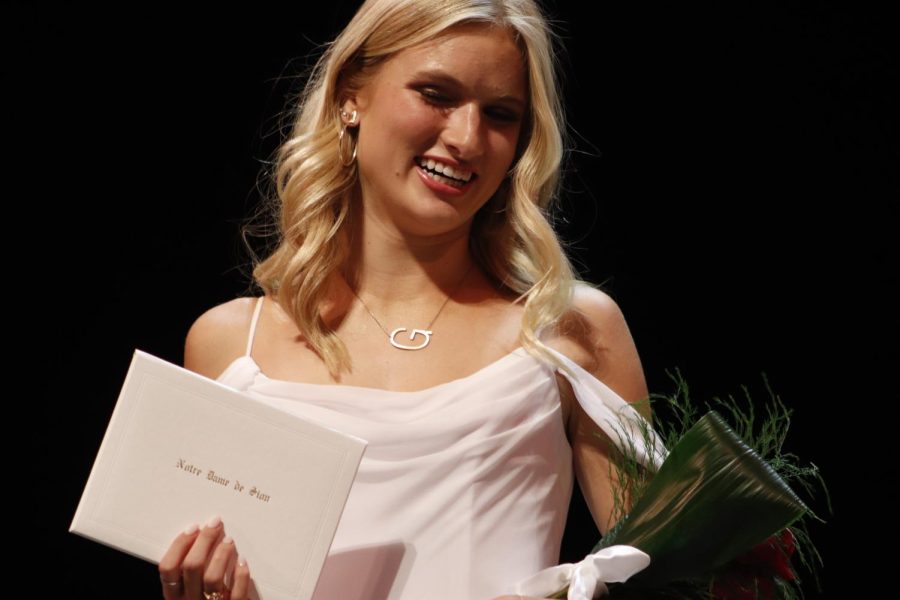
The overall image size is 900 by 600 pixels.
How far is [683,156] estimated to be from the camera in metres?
2.95

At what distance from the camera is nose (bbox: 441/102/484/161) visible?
2082 millimetres

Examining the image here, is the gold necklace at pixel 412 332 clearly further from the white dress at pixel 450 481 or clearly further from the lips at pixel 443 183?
the lips at pixel 443 183

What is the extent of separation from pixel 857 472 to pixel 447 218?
136cm

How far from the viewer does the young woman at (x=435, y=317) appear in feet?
6.56

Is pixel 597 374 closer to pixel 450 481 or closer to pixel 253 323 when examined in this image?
pixel 450 481

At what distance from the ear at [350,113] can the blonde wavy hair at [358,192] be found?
0.06ft

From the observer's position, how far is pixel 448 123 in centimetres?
210

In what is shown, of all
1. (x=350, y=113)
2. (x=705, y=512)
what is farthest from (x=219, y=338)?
(x=705, y=512)

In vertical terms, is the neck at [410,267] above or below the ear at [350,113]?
below

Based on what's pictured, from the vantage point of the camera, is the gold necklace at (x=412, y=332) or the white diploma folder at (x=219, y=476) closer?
the white diploma folder at (x=219, y=476)

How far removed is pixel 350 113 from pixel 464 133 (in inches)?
12.2

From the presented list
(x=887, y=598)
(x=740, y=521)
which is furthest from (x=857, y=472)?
(x=740, y=521)

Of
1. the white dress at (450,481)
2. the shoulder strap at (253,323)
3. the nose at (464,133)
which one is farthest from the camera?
the shoulder strap at (253,323)

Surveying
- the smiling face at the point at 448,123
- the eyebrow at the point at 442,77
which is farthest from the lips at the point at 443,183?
the eyebrow at the point at 442,77
